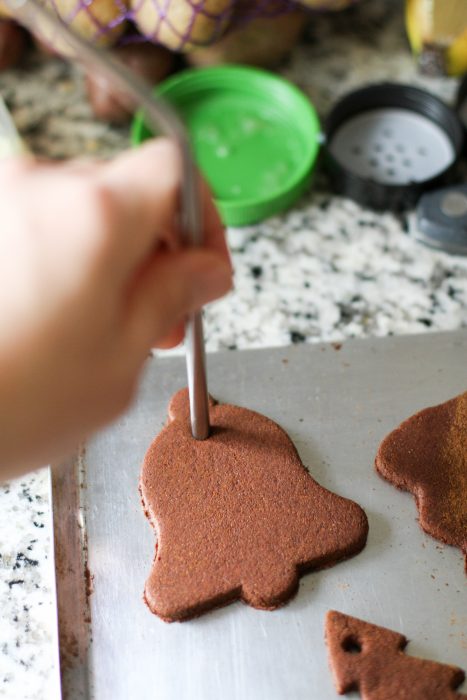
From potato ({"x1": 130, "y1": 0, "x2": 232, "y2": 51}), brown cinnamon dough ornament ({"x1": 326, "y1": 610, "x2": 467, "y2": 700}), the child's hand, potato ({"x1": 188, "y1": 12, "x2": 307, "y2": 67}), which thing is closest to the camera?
the child's hand

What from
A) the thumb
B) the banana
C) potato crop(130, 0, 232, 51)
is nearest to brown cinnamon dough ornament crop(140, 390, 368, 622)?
the thumb

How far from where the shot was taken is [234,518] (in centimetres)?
67

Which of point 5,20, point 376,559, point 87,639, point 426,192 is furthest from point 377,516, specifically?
point 5,20

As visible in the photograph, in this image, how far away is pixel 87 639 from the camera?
0.63 meters

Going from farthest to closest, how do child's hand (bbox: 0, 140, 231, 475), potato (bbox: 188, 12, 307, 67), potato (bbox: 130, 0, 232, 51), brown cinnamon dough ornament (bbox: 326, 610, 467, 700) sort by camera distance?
Result: potato (bbox: 188, 12, 307, 67)
potato (bbox: 130, 0, 232, 51)
brown cinnamon dough ornament (bbox: 326, 610, 467, 700)
child's hand (bbox: 0, 140, 231, 475)

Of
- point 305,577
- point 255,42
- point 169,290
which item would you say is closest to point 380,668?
point 305,577

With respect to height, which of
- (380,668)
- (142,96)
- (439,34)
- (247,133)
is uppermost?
(142,96)

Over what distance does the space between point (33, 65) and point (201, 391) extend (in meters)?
0.57

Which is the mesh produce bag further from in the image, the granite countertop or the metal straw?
the metal straw

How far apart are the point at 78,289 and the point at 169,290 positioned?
0.19 feet

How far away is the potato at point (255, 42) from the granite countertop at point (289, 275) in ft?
0.16

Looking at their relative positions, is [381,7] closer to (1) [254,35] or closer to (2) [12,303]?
(1) [254,35]

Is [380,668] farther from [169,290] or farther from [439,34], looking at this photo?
[439,34]

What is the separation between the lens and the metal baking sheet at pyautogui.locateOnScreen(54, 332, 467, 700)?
0.62 metres
